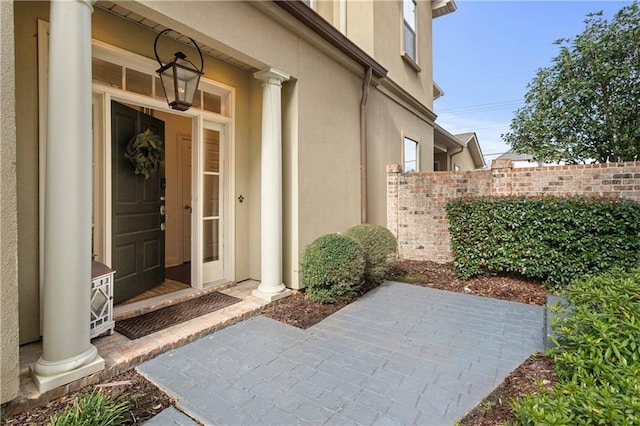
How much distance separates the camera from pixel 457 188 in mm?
6262

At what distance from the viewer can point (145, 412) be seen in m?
2.19

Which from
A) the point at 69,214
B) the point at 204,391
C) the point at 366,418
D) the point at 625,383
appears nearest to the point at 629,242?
the point at 625,383

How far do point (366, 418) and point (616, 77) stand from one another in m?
7.78

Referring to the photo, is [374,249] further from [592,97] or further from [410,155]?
[592,97]

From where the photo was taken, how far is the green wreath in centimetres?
395

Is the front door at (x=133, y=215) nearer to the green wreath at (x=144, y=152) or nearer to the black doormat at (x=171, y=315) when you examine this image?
the green wreath at (x=144, y=152)

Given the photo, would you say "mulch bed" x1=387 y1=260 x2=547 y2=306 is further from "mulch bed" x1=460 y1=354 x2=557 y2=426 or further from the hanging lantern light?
the hanging lantern light

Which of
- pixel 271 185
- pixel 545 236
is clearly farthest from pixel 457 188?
pixel 271 185

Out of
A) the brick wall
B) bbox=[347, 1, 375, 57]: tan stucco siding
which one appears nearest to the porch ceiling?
bbox=[347, 1, 375, 57]: tan stucco siding

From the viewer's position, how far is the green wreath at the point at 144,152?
3953 mm

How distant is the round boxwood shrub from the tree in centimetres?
582

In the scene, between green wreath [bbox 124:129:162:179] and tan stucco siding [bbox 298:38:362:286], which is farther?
tan stucco siding [bbox 298:38:362:286]

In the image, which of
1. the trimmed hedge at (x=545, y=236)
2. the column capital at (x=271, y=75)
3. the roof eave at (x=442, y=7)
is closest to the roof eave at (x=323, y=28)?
the column capital at (x=271, y=75)

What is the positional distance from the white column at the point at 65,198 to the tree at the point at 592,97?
27.1ft
